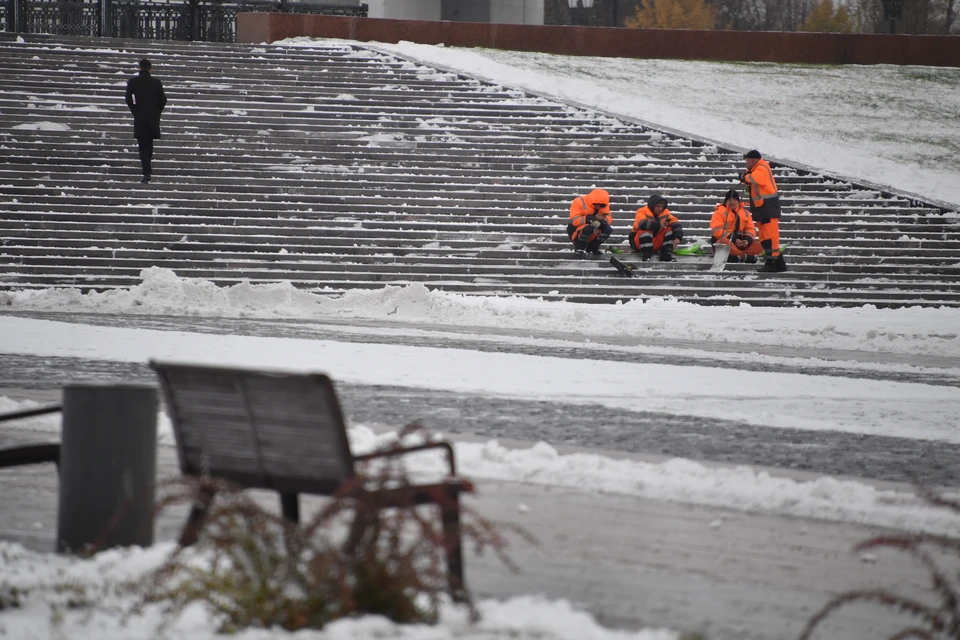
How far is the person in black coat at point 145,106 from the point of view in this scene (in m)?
17.6

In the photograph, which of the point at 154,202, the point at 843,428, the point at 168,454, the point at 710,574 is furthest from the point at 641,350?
the point at 154,202

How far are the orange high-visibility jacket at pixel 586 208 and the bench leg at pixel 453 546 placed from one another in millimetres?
12436

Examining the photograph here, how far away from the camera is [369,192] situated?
18688mm

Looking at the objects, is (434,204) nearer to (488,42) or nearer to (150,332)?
(150,332)

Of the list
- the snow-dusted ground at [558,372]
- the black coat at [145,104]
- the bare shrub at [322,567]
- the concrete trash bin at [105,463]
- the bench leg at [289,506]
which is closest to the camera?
the bare shrub at [322,567]

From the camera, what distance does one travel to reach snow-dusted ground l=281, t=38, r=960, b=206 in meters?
23.3

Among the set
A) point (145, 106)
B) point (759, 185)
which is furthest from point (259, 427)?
point (145, 106)

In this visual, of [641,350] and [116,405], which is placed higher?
[116,405]

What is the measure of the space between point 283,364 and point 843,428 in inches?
164

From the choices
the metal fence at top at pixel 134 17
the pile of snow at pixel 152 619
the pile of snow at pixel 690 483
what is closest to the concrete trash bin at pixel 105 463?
the pile of snow at pixel 152 619

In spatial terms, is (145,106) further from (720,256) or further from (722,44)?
(722,44)

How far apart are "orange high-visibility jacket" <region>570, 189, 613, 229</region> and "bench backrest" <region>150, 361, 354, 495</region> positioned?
485 inches

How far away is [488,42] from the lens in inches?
1270

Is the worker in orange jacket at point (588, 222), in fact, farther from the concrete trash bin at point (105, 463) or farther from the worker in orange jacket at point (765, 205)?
the concrete trash bin at point (105, 463)
